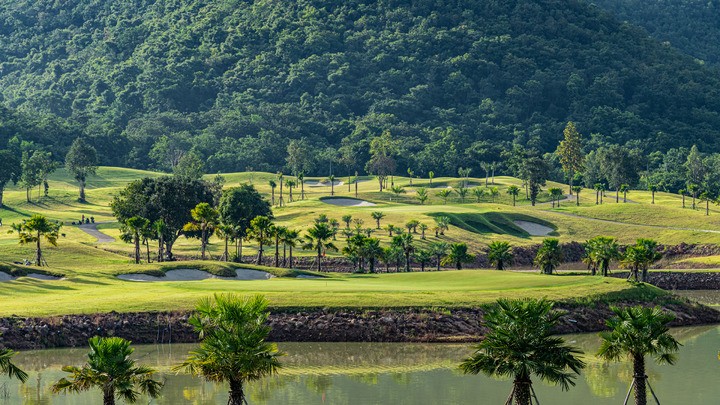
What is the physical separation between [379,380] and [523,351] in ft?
76.0

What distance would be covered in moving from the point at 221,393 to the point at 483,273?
45.5 meters

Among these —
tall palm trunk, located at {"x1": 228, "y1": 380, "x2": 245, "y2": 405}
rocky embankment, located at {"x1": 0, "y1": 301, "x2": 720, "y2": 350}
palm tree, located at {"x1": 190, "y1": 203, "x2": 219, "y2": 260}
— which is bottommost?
rocky embankment, located at {"x1": 0, "y1": 301, "x2": 720, "y2": 350}

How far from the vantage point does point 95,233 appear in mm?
161875

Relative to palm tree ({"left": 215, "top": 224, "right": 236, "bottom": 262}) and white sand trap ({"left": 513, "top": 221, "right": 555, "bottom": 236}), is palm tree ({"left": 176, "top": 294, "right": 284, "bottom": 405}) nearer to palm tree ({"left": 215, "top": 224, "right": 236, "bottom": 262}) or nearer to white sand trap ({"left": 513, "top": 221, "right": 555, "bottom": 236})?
palm tree ({"left": 215, "top": 224, "right": 236, "bottom": 262})

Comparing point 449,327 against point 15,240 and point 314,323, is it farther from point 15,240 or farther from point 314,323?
point 15,240

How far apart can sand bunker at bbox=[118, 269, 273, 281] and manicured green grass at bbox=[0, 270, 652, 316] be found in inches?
94.3

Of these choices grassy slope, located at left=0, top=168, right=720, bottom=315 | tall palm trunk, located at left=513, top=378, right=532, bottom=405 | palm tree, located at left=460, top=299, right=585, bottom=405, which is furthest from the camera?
grassy slope, located at left=0, top=168, right=720, bottom=315

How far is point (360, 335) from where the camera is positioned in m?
81.9

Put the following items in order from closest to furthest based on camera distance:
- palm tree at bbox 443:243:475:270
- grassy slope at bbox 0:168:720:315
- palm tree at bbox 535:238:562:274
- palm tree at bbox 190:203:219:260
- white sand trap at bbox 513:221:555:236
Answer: grassy slope at bbox 0:168:720:315 → palm tree at bbox 535:238:562:274 → palm tree at bbox 190:203:219:260 → palm tree at bbox 443:243:475:270 → white sand trap at bbox 513:221:555:236

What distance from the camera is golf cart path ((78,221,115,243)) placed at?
508ft

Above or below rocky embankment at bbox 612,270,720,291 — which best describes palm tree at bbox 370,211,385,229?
above

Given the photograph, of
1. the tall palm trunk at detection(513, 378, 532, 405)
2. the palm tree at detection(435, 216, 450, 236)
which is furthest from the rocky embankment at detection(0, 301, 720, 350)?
the palm tree at detection(435, 216, 450, 236)

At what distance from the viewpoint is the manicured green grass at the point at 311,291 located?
83.7m

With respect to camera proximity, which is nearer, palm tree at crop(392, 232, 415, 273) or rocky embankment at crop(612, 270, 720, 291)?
rocky embankment at crop(612, 270, 720, 291)
